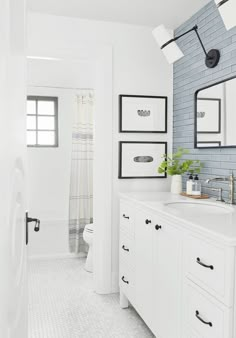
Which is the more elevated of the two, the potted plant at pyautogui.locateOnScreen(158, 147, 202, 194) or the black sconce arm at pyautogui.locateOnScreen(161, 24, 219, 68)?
the black sconce arm at pyautogui.locateOnScreen(161, 24, 219, 68)

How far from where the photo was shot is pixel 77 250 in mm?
4008

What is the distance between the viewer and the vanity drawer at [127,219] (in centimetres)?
248

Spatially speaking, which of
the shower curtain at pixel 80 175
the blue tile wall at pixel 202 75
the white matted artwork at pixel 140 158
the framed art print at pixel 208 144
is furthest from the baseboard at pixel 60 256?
the framed art print at pixel 208 144

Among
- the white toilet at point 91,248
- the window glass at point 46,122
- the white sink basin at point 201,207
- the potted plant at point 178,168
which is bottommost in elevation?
the white toilet at point 91,248

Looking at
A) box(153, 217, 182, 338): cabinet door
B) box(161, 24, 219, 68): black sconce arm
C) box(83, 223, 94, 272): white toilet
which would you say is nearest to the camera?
box(153, 217, 182, 338): cabinet door

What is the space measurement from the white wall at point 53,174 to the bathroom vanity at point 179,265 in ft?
6.07

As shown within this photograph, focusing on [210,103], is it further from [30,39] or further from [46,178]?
[46,178]

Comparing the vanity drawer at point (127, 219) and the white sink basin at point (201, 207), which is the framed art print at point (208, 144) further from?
the vanity drawer at point (127, 219)

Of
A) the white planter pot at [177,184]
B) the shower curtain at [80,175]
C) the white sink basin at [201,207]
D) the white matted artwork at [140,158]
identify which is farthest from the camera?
the shower curtain at [80,175]

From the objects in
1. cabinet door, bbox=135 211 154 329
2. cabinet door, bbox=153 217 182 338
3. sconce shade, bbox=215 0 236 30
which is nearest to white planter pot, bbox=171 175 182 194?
cabinet door, bbox=135 211 154 329

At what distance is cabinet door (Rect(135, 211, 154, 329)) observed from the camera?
2.12 metres

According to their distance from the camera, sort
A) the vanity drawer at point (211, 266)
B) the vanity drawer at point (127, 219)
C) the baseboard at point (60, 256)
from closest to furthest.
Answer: the vanity drawer at point (211, 266), the vanity drawer at point (127, 219), the baseboard at point (60, 256)

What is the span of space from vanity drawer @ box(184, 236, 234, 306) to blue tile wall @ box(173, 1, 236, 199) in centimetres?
87

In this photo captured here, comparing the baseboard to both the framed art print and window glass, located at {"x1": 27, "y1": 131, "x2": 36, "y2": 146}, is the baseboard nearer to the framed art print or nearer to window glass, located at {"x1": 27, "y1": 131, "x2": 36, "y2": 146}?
window glass, located at {"x1": 27, "y1": 131, "x2": 36, "y2": 146}
